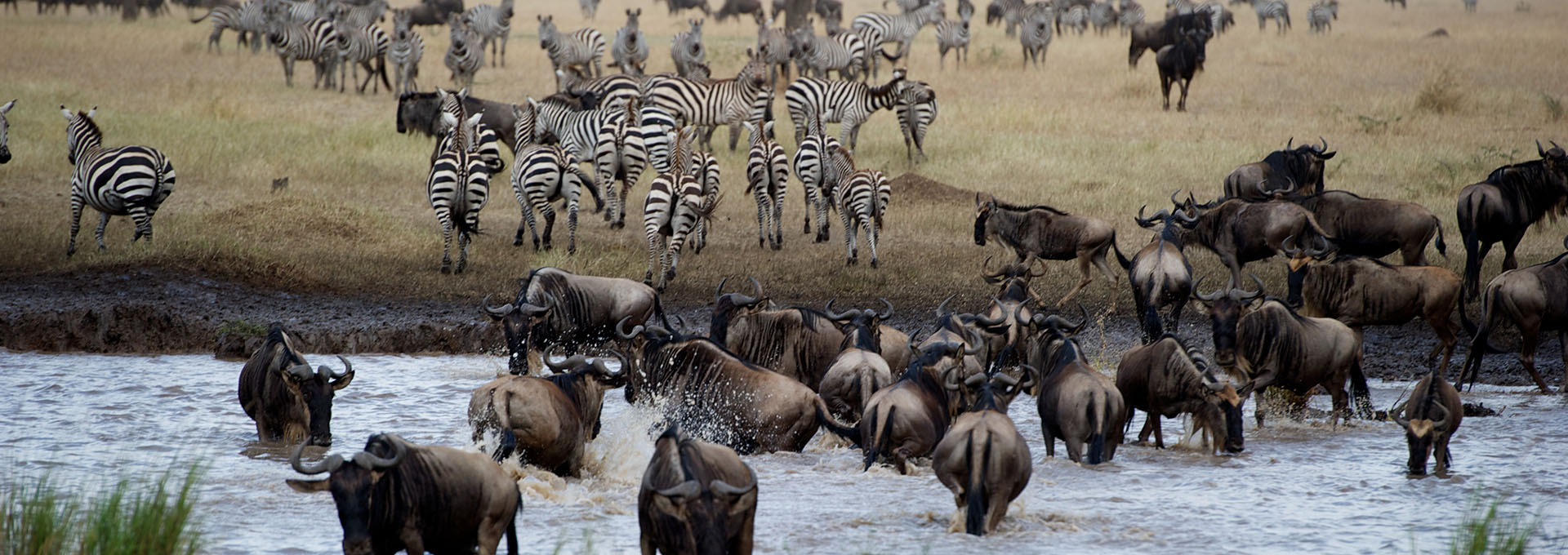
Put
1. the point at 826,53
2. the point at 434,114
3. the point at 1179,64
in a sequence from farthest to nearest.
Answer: the point at 826,53 → the point at 1179,64 → the point at 434,114

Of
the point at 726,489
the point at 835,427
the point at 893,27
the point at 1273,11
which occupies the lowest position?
the point at 835,427

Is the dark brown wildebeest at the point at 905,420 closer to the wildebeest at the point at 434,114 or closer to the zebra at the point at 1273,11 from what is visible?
the wildebeest at the point at 434,114

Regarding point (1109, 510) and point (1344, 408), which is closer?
point (1109, 510)

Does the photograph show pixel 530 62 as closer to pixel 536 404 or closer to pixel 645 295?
pixel 645 295

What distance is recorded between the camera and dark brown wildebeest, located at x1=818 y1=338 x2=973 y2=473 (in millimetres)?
7270

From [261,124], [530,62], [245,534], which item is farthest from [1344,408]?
[530,62]

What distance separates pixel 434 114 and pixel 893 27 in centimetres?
1658

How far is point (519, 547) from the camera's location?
620cm

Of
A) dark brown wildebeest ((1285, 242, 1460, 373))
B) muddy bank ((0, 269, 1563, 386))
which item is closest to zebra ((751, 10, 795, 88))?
muddy bank ((0, 269, 1563, 386))

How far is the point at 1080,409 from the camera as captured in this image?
7.51 metres

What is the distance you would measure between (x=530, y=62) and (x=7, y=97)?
11.5 m

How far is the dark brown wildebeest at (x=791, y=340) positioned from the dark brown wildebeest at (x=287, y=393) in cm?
251

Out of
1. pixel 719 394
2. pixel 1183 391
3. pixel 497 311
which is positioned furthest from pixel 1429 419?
pixel 497 311

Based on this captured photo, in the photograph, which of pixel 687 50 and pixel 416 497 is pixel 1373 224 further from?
pixel 687 50
